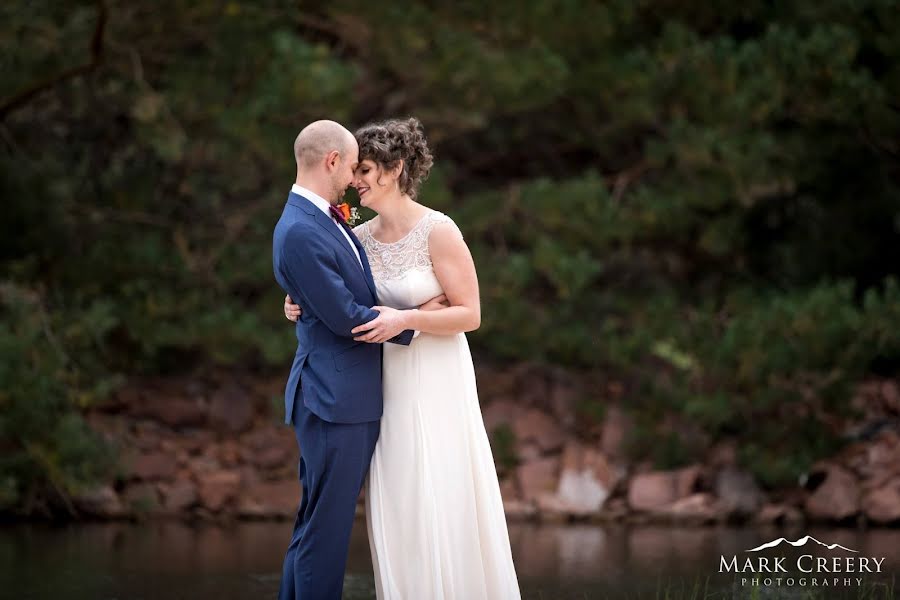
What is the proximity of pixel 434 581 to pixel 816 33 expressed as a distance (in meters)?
4.60

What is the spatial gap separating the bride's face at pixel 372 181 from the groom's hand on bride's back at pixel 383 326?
1.29ft

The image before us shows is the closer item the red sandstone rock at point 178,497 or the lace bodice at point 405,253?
the lace bodice at point 405,253

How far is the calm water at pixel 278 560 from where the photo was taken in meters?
4.93

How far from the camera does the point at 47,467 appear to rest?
625 cm

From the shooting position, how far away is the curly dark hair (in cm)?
374

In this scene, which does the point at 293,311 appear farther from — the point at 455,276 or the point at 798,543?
the point at 798,543

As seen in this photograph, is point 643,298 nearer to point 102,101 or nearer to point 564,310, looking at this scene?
point 564,310

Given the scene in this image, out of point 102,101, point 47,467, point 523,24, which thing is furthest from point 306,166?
point 102,101

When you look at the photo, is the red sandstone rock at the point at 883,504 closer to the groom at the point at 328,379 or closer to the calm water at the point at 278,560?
the calm water at the point at 278,560

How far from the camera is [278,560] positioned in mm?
5789

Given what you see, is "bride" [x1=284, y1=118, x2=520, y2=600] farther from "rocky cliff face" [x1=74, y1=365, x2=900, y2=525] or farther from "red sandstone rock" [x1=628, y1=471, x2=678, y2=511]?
"red sandstone rock" [x1=628, y1=471, x2=678, y2=511]

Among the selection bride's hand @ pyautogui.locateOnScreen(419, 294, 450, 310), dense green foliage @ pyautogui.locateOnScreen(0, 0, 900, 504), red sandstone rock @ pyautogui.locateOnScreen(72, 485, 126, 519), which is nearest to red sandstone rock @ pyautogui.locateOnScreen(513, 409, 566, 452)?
dense green foliage @ pyautogui.locateOnScreen(0, 0, 900, 504)

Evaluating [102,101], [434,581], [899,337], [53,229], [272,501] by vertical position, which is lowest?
[272,501]

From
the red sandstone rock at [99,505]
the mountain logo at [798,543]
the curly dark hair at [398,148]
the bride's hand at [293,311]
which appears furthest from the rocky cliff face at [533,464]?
the curly dark hair at [398,148]
